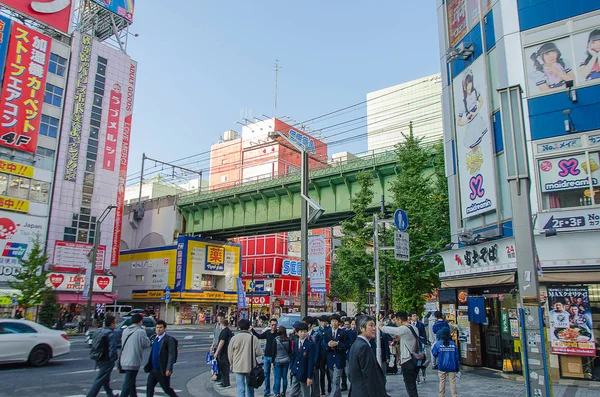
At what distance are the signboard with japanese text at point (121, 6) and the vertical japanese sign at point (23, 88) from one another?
10.3 metres

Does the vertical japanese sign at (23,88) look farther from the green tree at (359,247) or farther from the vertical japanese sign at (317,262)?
the vertical japanese sign at (317,262)

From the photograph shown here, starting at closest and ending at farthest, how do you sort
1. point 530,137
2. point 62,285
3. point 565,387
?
point 565,387 < point 530,137 < point 62,285

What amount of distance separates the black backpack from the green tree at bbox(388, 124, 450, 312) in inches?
631

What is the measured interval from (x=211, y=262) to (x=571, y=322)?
4172cm

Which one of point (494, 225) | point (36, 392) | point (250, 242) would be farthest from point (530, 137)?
point (250, 242)

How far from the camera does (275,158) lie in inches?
3014

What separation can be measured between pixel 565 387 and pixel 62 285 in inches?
1482

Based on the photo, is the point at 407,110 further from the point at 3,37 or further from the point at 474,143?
the point at 474,143

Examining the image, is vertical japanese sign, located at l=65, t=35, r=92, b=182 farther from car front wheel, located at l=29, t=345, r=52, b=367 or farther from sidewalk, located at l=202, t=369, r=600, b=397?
sidewalk, located at l=202, t=369, r=600, b=397

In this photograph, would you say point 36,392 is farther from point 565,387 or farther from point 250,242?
point 250,242

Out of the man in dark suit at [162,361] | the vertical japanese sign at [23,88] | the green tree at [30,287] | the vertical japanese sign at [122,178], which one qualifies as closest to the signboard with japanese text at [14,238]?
the green tree at [30,287]

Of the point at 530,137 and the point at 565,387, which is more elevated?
the point at 530,137

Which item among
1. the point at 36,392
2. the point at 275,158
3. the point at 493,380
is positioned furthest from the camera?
the point at 275,158

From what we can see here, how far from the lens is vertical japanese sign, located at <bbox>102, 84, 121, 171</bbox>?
4191 centimetres
